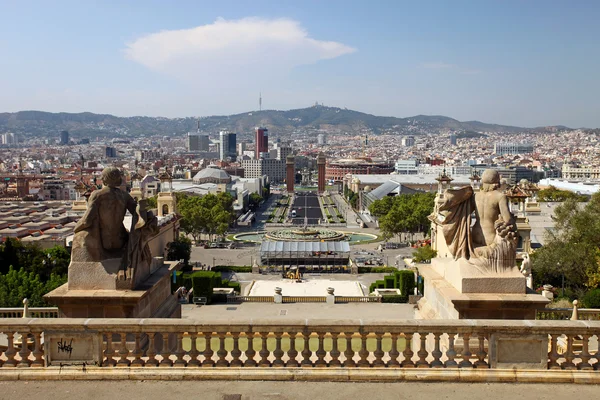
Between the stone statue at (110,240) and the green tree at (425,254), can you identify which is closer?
the stone statue at (110,240)

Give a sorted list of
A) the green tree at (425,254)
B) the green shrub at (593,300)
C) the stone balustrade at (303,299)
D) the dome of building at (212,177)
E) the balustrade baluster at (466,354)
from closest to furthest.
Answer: the balustrade baluster at (466,354)
the green shrub at (593,300)
the stone balustrade at (303,299)
the green tree at (425,254)
the dome of building at (212,177)

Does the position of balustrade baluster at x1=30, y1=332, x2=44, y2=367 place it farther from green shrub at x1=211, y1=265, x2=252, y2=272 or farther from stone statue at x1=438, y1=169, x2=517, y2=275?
green shrub at x1=211, y1=265, x2=252, y2=272

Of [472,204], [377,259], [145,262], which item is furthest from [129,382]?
[377,259]

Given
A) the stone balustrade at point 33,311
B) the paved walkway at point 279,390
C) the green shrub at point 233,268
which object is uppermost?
the paved walkway at point 279,390

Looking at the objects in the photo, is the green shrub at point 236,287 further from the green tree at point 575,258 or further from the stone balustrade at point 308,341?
the stone balustrade at point 308,341

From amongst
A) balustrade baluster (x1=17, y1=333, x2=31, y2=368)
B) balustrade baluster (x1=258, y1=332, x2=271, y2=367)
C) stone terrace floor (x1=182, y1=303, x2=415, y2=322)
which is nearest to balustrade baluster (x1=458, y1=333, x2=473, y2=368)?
balustrade baluster (x1=258, y1=332, x2=271, y2=367)

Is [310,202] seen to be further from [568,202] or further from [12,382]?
[12,382]

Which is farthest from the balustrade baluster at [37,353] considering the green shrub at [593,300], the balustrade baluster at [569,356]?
the green shrub at [593,300]
